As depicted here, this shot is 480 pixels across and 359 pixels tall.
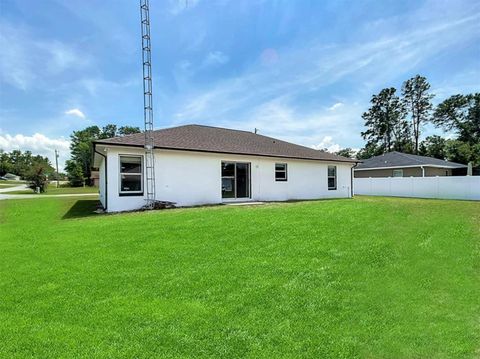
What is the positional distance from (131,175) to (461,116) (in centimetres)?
4873

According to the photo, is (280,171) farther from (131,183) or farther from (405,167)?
(405,167)

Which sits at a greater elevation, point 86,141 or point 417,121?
point 86,141

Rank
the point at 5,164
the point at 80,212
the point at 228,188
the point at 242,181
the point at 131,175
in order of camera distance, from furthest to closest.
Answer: the point at 5,164
the point at 242,181
the point at 228,188
the point at 80,212
the point at 131,175

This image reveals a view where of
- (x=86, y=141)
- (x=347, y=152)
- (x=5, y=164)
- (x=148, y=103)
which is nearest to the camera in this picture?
(x=148, y=103)

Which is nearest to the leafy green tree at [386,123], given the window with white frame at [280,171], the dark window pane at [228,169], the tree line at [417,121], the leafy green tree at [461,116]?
the tree line at [417,121]

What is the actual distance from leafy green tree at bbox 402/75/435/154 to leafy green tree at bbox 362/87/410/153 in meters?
1.00

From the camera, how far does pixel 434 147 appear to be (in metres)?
44.3

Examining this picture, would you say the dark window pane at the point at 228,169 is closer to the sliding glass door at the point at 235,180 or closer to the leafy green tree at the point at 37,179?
the sliding glass door at the point at 235,180

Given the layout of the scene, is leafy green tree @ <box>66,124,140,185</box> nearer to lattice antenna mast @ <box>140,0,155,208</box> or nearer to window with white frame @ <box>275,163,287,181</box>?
window with white frame @ <box>275,163,287,181</box>

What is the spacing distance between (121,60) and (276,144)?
999 centimetres

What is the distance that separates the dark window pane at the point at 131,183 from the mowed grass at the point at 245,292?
5.03 meters

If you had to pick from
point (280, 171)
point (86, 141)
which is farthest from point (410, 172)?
point (86, 141)

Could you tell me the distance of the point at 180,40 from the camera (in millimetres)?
13781

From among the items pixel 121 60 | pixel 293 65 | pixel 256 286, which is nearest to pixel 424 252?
pixel 256 286
